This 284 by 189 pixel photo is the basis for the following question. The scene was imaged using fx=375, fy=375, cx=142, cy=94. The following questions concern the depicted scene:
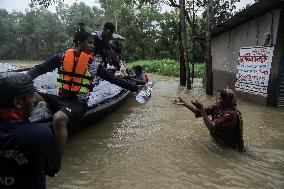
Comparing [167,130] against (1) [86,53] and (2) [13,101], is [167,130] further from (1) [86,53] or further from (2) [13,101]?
(2) [13,101]

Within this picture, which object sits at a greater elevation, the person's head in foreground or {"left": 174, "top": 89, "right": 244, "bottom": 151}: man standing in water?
the person's head in foreground

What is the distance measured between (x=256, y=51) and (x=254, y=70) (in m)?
0.57

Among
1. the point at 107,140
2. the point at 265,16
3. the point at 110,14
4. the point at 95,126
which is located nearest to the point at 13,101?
the point at 107,140

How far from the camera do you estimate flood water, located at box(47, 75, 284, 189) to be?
4785mm

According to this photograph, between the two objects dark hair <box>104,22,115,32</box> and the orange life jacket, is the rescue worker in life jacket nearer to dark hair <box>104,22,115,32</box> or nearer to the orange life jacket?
the orange life jacket

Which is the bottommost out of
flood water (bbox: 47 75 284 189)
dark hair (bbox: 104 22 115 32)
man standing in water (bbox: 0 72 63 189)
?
flood water (bbox: 47 75 284 189)

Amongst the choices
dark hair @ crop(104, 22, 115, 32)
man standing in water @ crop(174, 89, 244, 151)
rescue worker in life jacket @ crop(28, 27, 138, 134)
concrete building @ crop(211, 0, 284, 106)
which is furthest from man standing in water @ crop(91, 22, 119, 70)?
concrete building @ crop(211, 0, 284, 106)

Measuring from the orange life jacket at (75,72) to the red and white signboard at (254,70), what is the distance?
737cm

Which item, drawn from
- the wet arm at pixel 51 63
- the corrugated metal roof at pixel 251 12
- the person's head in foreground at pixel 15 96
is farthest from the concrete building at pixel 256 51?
the person's head in foreground at pixel 15 96

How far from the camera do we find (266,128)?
8.09 meters

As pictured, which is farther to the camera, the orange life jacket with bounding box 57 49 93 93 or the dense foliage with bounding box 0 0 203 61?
the dense foliage with bounding box 0 0 203 61

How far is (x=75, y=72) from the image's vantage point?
438 cm

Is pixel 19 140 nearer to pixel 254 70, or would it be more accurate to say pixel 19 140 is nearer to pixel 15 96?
pixel 15 96

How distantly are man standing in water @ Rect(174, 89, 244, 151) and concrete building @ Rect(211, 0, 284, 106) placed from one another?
16.2 feet
